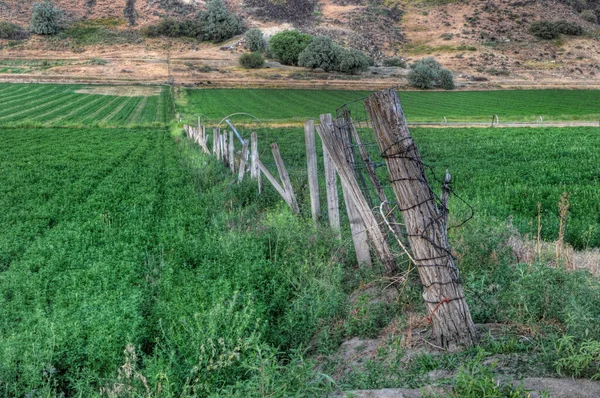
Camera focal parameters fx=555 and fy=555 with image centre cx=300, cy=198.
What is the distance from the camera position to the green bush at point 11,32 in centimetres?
10094

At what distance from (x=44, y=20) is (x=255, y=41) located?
40.9 m

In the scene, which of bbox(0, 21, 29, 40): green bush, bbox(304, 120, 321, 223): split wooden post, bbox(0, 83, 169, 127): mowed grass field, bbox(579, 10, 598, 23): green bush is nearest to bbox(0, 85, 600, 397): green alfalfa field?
bbox(304, 120, 321, 223): split wooden post

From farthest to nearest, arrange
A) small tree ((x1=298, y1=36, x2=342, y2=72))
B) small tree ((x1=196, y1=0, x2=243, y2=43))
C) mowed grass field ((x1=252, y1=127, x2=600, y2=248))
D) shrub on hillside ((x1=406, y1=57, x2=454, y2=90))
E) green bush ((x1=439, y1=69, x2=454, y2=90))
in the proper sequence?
small tree ((x1=196, y1=0, x2=243, y2=43)) < small tree ((x1=298, y1=36, x2=342, y2=72)) < green bush ((x1=439, y1=69, x2=454, y2=90)) < shrub on hillside ((x1=406, y1=57, x2=454, y2=90)) < mowed grass field ((x1=252, y1=127, x2=600, y2=248))

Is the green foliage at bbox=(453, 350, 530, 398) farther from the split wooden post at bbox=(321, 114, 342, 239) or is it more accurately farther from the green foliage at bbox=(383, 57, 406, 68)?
the green foliage at bbox=(383, 57, 406, 68)

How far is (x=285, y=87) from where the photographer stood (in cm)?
7238

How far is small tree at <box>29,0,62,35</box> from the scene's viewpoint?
104625mm

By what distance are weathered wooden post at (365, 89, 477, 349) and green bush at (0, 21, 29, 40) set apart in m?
114

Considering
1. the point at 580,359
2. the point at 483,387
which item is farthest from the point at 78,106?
the point at 580,359

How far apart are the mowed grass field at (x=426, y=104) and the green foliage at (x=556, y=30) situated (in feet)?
148

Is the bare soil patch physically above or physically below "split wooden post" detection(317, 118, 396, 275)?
above

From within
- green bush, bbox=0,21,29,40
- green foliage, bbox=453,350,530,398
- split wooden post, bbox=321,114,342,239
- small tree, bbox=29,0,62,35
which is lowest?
green foliage, bbox=453,350,530,398

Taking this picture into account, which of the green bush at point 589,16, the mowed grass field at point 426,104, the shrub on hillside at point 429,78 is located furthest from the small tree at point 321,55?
the green bush at point 589,16

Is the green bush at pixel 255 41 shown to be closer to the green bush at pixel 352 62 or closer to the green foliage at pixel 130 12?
the green bush at pixel 352 62

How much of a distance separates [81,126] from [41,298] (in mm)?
34945
